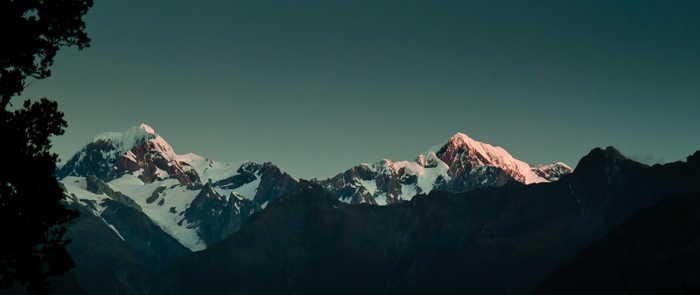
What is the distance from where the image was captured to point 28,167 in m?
43.4

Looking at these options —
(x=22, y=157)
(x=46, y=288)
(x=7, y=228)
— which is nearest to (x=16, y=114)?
(x=22, y=157)

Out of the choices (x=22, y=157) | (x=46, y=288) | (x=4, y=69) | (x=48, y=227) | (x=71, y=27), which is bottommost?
(x=46, y=288)

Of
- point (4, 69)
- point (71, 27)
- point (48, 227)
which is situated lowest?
point (48, 227)

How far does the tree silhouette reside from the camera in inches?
1699

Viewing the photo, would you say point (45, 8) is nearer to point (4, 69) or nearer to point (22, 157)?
point (4, 69)

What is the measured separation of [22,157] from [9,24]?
733 centimetres

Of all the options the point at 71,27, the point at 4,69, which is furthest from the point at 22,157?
the point at 71,27

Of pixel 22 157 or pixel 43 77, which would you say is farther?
pixel 43 77

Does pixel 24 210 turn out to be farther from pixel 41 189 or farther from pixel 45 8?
pixel 45 8

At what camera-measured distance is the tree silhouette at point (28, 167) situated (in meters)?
43.2

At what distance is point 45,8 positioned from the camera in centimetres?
4691

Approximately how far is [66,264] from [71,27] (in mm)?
13165

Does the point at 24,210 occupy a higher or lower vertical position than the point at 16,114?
lower

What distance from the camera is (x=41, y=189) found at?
4388 cm
